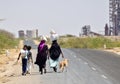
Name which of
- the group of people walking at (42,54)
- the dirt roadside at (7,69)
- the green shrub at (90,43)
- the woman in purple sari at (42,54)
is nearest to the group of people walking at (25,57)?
the group of people walking at (42,54)

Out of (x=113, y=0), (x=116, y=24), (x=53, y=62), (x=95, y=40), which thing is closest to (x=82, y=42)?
(x=95, y=40)

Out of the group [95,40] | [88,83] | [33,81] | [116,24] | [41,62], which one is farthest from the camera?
[116,24]

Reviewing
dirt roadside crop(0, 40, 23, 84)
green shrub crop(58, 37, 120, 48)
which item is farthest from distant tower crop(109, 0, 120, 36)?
dirt roadside crop(0, 40, 23, 84)

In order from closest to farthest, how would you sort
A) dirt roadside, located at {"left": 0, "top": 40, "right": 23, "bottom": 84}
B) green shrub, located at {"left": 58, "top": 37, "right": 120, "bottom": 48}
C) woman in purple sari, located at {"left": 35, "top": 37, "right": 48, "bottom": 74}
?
dirt roadside, located at {"left": 0, "top": 40, "right": 23, "bottom": 84} < woman in purple sari, located at {"left": 35, "top": 37, "right": 48, "bottom": 74} < green shrub, located at {"left": 58, "top": 37, "right": 120, "bottom": 48}

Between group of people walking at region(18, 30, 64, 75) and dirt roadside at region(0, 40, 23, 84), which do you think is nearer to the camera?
dirt roadside at region(0, 40, 23, 84)

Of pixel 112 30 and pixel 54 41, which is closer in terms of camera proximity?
pixel 54 41

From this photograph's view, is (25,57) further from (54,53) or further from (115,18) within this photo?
(115,18)

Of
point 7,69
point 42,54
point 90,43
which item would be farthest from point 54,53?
point 90,43

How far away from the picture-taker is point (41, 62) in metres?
26.2


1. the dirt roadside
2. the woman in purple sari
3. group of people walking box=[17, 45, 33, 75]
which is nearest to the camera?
the dirt roadside

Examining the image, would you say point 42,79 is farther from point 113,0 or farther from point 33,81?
point 113,0

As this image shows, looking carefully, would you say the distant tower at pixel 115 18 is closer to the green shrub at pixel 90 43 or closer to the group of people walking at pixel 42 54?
the green shrub at pixel 90 43

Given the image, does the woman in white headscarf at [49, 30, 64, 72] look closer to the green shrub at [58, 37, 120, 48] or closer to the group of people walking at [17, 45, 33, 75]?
the group of people walking at [17, 45, 33, 75]

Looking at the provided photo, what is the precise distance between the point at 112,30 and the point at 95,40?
3709 cm
